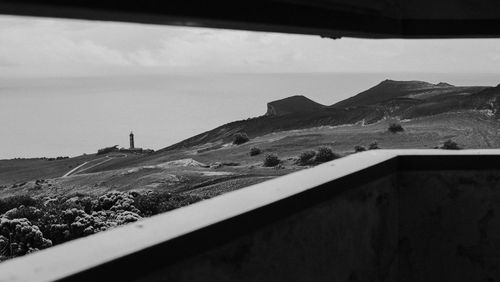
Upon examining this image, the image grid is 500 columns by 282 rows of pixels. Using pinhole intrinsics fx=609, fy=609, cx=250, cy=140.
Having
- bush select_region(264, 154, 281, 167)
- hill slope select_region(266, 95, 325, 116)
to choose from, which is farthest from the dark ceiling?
hill slope select_region(266, 95, 325, 116)

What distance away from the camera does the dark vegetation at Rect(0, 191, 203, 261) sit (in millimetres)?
4000

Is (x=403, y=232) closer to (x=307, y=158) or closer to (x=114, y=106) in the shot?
(x=114, y=106)

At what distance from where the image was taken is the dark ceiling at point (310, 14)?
3.18 feet

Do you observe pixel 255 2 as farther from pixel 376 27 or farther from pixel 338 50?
pixel 338 50

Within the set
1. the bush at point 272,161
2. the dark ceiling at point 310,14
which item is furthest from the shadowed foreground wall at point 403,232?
the bush at point 272,161

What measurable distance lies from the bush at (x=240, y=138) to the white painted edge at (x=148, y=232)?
10712 mm

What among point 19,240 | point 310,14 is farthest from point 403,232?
point 19,240

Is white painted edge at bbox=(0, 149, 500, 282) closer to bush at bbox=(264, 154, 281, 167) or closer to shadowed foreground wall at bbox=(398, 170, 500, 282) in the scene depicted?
shadowed foreground wall at bbox=(398, 170, 500, 282)

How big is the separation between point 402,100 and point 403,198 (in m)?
14.6

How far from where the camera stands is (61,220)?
482 centimetres

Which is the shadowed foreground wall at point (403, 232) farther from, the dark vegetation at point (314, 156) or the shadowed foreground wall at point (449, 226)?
the dark vegetation at point (314, 156)

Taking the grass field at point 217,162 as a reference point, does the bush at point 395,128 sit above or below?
above

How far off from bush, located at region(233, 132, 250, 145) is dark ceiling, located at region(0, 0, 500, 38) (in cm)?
1078

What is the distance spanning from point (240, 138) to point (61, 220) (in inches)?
327
